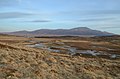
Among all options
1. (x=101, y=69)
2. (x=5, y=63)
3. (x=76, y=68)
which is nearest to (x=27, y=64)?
(x=5, y=63)

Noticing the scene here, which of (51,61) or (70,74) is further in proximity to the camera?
(51,61)

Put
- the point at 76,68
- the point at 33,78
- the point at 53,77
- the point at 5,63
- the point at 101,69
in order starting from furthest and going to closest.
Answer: the point at 101,69, the point at 76,68, the point at 5,63, the point at 53,77, the point at 33,78

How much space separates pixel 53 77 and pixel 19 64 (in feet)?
11.2

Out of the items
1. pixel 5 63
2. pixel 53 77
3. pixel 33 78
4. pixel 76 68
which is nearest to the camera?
pixel 33 78

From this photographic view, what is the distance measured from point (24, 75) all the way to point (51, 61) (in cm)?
645

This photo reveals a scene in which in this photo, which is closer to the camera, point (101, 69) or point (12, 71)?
point (12, 71)

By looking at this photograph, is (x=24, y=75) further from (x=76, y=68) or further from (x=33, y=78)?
(x=76, y=68)

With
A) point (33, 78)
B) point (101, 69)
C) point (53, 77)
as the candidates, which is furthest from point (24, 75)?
point (101, 69)

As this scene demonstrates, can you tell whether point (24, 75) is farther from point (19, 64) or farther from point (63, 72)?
point (63, 72)

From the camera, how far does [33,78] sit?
15.3 meters

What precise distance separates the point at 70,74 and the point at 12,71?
4.81 meters

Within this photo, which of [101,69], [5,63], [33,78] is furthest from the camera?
[101,69]

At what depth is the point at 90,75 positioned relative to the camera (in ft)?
59.7

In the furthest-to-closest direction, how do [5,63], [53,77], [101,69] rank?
[101,69]
[5,63]
[53,77]
